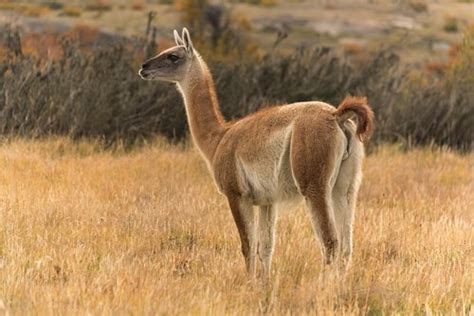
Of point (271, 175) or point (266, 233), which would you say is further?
point (266, 233)

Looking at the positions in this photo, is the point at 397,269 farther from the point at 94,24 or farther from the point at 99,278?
the point at 94,24

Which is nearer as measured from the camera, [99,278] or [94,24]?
[99,278]

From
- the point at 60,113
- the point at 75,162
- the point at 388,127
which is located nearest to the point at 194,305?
the point at 75,162

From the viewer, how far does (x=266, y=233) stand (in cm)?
777

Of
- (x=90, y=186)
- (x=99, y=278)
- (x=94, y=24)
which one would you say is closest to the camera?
(x=99, y=278)

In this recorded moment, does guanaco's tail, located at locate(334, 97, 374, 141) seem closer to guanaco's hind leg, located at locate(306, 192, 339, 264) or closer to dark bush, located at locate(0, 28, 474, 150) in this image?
guanaco's hind leg, located at locate(306, 192, 339, 264)

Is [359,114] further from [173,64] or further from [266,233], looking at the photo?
[173,64]

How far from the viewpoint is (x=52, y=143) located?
1409 cm

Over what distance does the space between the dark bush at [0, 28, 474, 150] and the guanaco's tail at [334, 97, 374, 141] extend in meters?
8.21

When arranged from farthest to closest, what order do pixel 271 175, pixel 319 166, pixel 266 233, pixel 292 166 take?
pixel 266 233
pixel 271 175
pixel 292 166
pixel 319 166

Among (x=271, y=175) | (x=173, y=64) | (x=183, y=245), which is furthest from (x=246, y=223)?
(x=173, y=64)

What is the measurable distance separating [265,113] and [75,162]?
5994mm

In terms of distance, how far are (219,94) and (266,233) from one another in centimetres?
990

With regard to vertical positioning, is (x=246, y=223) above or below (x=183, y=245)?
above
